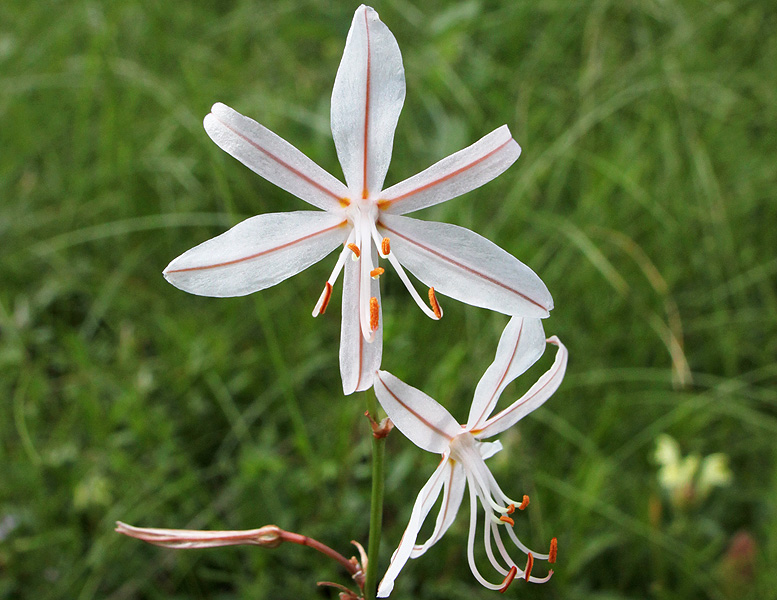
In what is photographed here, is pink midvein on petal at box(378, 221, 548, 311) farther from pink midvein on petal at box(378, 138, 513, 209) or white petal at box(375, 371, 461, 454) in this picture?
white petal at box(375, 371, 461, 454)

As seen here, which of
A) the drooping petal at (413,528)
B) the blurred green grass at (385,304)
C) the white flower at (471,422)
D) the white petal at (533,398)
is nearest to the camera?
the drooping petal at (413,528)

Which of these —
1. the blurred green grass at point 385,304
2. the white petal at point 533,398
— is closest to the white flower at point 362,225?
the white petal at point 533,398

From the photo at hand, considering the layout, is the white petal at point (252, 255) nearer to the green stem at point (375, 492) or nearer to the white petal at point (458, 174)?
the white petal at point (458, 174)

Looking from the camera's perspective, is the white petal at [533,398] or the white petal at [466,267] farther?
the white petal at [533,398]

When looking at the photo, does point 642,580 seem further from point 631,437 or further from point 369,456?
point 369,456

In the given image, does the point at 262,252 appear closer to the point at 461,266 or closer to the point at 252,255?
the point at 252,255

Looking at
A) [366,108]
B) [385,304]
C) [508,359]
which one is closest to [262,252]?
[366,108]

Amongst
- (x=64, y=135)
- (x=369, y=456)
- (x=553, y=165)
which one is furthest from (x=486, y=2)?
Answer: (x=369, y=456)
